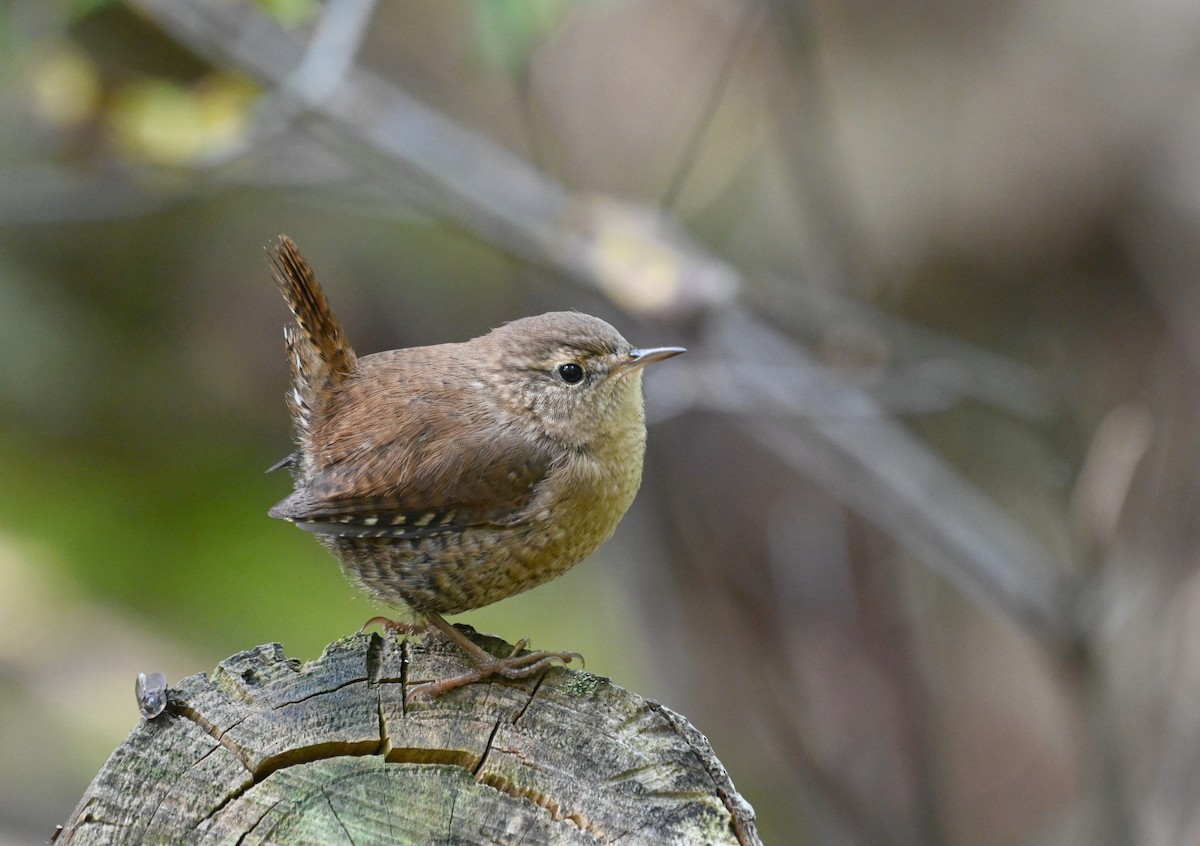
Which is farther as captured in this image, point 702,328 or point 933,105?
point 933,105

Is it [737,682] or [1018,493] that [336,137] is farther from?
[1018,493]

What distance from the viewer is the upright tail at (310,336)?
254 cm

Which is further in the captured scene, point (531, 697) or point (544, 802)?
point (531, 697)

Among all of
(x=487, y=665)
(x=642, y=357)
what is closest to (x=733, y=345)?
(x=642, y=357)

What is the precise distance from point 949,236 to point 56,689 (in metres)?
4.86

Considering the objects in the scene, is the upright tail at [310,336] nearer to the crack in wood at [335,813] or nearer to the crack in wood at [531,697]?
the crack in wood at [531,697]

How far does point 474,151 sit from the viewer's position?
13.2 ft

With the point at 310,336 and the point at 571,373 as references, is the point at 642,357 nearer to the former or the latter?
the point at 571,373

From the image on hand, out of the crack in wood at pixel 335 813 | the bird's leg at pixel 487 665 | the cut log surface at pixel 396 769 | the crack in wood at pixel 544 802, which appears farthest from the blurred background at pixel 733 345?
the crack in wood at pixel 335 813

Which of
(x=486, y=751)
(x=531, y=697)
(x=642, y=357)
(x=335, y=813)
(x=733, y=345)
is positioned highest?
(x=733, y=345)

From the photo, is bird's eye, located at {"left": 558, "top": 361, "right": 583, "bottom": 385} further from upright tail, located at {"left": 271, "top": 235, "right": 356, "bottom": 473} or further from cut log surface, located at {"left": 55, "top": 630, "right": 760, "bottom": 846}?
cut log surface, located at {"left": 55, "top": 630, "right": 760, "bottom": 846}

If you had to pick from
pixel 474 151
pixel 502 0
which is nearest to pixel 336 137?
pixel 474 151

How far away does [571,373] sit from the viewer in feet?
8.55

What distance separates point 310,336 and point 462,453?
0.48 metres
